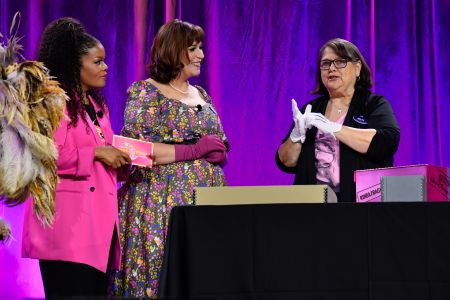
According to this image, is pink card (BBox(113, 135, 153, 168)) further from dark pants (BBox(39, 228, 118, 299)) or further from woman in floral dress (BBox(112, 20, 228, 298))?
dark pants (BBox(39, 228, 118, 299))

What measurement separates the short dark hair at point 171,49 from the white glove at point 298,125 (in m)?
0.57

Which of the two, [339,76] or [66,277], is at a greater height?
[339,76]

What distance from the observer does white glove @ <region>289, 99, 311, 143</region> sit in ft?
11.7

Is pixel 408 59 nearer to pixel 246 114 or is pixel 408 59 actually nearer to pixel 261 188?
pixel 246 114

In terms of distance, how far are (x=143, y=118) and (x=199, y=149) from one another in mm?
289

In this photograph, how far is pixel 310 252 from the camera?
8.63 feet

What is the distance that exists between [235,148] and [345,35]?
37.4 inches

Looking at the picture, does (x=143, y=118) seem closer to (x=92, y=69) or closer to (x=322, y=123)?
(x=92, y=69)

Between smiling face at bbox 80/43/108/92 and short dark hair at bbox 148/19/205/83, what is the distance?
1.61 ft

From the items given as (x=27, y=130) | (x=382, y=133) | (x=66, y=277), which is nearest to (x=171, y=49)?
(x=382, y=133)

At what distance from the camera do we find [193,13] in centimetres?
457

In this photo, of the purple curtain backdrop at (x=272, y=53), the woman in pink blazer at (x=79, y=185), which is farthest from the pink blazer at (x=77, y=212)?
the purple curtain backdrop at (x=272, y=53)

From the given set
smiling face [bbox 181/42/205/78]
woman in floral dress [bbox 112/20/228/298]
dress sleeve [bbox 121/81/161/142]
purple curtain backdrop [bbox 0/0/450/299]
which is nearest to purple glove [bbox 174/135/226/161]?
woman in floral dress [bbox 112/20/228/298]

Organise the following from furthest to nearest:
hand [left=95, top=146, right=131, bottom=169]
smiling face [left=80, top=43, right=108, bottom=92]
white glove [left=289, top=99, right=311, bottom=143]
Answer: white glove [left=289, top=99, right=311, bottom=143]
smiling face [left=80, top=43, right=108, bottom=92]
hand [left=95, top=146, right=131, bottom=169]
